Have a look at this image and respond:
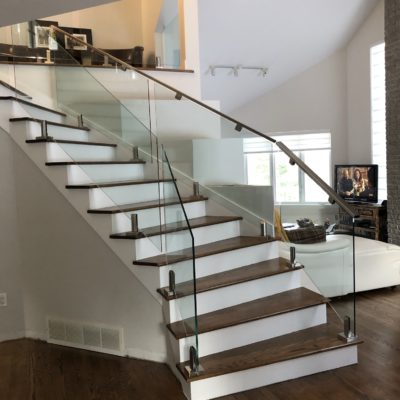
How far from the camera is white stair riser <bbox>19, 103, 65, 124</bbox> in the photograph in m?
3.96

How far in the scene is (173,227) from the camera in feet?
10.5

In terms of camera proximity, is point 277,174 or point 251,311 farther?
point 277,174

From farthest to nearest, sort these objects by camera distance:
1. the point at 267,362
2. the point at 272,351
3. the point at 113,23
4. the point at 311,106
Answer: the point at 311,106 → the point at 113,23 → the point at 272,351 → the point at 267,362

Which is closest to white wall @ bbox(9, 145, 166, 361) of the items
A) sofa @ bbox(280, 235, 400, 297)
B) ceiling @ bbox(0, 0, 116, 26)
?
sofa @ bbox(280, 235, 400, 297)

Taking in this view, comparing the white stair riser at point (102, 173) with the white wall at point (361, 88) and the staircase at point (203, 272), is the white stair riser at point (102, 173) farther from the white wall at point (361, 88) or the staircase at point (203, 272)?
the white wall at point (361, 88)

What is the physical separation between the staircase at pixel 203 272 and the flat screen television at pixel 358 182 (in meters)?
4.72

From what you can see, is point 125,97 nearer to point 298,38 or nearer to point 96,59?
point 96,59

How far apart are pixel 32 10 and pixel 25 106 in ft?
6.77

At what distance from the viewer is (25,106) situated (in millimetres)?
3951

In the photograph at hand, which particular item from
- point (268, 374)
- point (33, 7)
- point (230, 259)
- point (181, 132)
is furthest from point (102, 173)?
point (268, 374)

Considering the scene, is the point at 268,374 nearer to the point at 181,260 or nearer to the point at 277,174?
the point at 181,260

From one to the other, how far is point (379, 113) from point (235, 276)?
6.12 m

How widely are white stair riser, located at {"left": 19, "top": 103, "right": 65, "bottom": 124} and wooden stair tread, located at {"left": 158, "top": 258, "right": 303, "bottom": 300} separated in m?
1.93

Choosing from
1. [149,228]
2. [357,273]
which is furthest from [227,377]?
[357,273]
